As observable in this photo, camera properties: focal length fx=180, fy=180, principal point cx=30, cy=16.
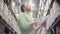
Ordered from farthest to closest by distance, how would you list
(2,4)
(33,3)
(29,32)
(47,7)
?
1. (2,4)
2. (47,7)
3. (33,3)
4. (29,32)

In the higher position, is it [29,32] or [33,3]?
[33,3]

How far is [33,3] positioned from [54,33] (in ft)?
1.05

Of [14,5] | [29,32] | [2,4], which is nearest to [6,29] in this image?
[2,4]

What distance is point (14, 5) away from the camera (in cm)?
146

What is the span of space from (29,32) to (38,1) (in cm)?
61

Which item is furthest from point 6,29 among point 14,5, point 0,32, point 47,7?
point 47,7

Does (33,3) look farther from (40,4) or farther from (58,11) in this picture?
(58,11)

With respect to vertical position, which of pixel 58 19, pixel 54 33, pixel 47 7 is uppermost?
pixel 47 7

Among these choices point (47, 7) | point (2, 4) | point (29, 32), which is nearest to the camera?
point (29, 32)

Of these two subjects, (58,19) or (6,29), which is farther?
Result: (6,29)

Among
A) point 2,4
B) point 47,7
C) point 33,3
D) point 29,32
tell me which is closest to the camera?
point 29,32

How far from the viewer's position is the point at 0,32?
1.60m

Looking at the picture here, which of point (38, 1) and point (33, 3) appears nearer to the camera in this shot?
point (33, 3)

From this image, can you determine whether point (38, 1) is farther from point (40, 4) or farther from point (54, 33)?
point (54, 33)
